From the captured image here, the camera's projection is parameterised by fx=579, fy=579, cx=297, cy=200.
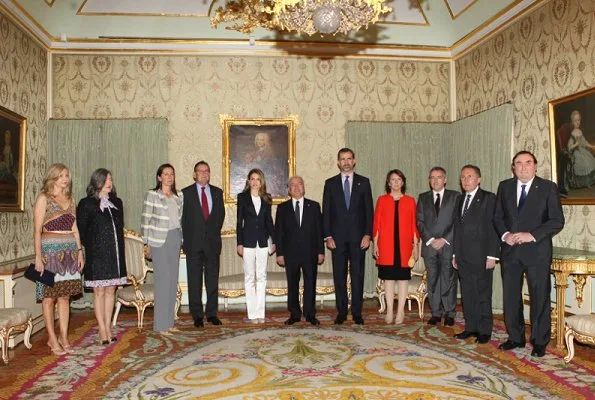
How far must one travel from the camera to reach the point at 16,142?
684 centimetres

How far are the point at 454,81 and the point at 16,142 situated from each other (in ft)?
20.4

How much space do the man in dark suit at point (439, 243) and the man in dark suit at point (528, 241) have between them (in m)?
0.99

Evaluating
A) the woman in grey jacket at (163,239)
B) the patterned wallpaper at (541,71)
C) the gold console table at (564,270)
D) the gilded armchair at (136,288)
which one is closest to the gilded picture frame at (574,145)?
the patterned wallpaper at (541,71)

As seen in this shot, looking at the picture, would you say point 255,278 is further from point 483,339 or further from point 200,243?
point 483,339

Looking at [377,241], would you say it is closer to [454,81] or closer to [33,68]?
[454,81]

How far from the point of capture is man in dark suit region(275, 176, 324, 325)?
6.52 m

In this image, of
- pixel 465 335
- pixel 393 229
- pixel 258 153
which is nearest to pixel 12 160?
A: pixel 258 153

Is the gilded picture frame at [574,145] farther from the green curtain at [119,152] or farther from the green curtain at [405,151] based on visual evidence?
the green curtain at [119,152]

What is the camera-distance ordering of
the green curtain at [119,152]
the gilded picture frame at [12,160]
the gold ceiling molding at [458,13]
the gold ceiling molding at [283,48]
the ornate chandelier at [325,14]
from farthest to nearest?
the green curtain at [119,152] → the gold ceiling molding at [283,48] → the gold ceiling molding at [458,13] → the gilded picture frame at [12,160] → the ornate chandelier at [325,14]

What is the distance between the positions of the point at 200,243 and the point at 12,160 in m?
2.38

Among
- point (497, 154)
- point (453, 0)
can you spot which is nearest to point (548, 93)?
point (497, 154)

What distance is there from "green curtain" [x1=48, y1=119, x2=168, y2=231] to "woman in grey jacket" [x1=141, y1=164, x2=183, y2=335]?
2.24m

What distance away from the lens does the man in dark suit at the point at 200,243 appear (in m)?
6.53

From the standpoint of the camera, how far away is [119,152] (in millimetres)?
8352
